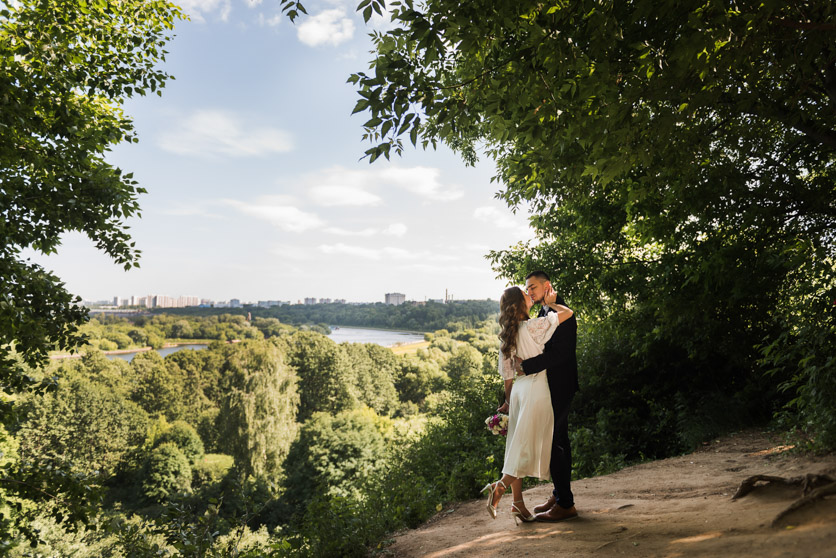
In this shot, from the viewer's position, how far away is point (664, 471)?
6.54 meters

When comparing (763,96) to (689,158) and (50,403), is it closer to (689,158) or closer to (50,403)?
(689,158)

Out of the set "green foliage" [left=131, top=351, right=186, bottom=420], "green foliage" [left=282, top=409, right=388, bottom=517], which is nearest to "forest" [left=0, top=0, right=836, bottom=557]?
"green foliage" [left=282, top=409, right=388, bottom=517]

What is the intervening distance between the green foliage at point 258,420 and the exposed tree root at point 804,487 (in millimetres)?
33130

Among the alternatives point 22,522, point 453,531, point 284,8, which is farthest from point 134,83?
point 453,531

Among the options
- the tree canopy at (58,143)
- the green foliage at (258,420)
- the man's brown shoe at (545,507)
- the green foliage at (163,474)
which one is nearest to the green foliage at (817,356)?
the man's brown shoe at (545,507)

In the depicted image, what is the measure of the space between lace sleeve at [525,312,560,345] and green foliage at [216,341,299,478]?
32.9 m

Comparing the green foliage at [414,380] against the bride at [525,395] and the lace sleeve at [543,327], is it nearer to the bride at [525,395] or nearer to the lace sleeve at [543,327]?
the bride at [525,395]

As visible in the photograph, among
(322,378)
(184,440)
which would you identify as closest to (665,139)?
(184,440)

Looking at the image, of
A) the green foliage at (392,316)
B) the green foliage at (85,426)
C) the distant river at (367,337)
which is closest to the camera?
the green foliage at (85,426)

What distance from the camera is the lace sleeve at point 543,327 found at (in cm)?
402

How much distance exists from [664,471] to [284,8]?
7138mm

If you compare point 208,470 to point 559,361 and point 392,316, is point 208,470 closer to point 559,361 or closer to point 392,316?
point 559,361

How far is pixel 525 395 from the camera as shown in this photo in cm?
407

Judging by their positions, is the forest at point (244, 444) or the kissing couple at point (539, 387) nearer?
the kissing couple at point (539, 387)
